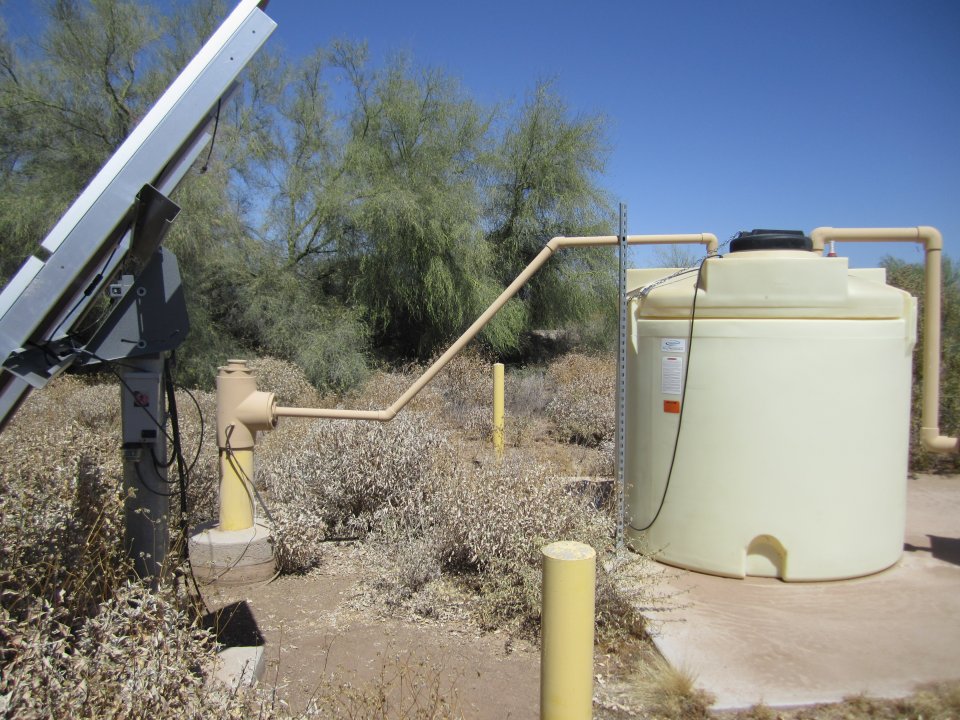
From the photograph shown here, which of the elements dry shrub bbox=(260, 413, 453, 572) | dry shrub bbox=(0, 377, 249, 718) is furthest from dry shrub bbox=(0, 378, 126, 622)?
dry shrub bbox=(260, 413, 453, 572)

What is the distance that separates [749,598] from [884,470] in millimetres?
1294

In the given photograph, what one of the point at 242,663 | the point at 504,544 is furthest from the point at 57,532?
the point at 504,544

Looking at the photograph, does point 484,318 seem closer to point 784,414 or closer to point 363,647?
point 784,414

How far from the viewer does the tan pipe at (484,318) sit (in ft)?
15.8

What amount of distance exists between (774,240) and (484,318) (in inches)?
82.2

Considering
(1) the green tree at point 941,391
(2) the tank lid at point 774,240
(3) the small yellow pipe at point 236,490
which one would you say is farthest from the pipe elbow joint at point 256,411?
(1) the green tree at point 941,391

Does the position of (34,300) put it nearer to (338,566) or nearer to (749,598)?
(338,566)

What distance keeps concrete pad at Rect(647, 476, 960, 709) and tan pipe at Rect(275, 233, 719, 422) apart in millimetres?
2043

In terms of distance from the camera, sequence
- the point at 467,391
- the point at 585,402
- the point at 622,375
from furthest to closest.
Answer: the point at 467,391 < the point at 585,402 < the point at 622,375

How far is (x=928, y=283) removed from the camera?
18.4 feet

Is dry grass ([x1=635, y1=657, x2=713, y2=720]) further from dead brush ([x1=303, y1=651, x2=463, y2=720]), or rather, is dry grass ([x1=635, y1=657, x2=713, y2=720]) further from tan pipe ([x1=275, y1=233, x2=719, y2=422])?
tan pipe ([x1=275, y1=233, x2=719, y2=422])

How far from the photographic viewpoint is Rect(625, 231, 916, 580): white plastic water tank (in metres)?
4.74

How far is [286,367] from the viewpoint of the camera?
12.4m

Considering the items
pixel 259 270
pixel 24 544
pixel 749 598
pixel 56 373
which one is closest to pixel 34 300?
pixel 56 373
